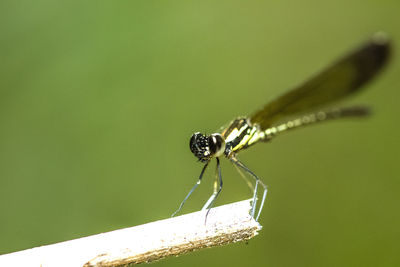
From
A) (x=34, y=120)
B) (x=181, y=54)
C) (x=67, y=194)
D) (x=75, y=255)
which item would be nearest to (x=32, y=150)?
(x=34, y=120)

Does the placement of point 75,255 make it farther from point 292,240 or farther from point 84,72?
point 84,72

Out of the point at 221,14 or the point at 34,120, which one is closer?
the point at 34,120

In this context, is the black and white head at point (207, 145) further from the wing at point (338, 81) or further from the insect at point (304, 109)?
the wing at point (338, 81)

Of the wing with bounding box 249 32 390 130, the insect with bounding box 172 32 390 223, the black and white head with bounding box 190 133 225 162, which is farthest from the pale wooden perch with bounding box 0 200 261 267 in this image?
the wing with bounding box 249 32 390 130

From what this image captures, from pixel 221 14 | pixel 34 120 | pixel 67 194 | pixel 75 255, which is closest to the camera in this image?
pixel 75 255

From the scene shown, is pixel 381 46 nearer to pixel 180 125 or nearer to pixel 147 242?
pixel 147 242

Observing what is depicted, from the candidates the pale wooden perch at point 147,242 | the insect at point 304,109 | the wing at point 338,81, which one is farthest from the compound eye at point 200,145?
the pale wooden perch at point 147,242

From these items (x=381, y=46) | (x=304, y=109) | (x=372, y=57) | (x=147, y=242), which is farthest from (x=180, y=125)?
(x=147, y=242)
